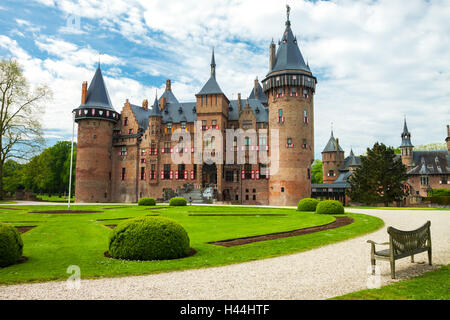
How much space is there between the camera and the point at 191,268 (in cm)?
798

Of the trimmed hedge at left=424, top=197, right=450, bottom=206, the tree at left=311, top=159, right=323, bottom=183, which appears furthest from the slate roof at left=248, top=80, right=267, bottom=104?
the tree at left=311, top=159, right=323, bottom=183

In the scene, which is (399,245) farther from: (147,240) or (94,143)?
(94,143)

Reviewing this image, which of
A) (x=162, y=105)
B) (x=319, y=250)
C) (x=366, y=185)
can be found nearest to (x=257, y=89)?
(x=162, y=105)

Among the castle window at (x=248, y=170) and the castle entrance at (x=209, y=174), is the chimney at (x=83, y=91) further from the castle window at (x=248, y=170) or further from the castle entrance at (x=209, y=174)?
the castle window at (x=248, y=170)

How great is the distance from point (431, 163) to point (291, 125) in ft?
126

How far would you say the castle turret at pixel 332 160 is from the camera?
7794 centimetres

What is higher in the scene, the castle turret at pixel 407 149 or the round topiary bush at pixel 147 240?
the castle turret at pixel 407 149

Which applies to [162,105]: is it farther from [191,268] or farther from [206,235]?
[191,268]

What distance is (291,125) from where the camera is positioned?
48188mm

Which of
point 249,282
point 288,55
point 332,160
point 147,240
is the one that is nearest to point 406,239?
point 249,282

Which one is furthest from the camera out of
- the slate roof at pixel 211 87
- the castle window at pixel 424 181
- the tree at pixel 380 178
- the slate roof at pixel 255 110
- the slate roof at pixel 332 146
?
the slate roof at pixel 332 146

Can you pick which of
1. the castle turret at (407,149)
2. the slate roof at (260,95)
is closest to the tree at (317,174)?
the castle turret at (407,149)

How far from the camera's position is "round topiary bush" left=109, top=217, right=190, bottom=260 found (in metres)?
8.91

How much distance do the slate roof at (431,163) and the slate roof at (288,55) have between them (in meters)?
35.5
